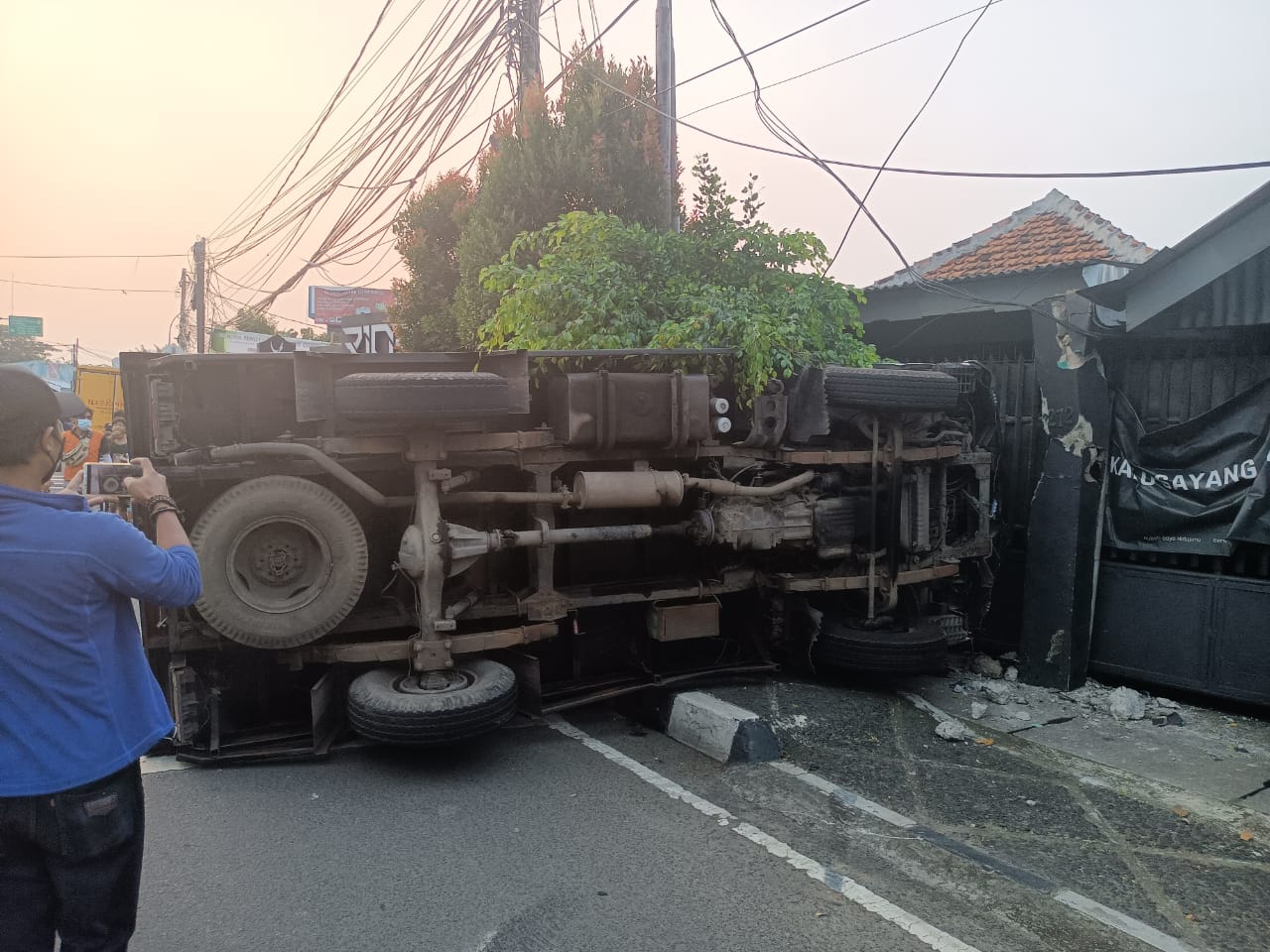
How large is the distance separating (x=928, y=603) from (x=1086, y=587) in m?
1.25

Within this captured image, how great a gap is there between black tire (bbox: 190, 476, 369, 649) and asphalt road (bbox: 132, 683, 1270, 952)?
830 millimetres

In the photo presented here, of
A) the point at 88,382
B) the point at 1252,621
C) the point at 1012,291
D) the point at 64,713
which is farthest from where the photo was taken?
the point at 88,382

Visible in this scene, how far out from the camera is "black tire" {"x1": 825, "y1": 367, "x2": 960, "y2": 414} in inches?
249

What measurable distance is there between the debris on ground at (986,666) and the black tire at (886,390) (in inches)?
94.1

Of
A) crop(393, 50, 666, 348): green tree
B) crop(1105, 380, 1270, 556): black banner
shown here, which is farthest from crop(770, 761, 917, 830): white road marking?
crop(393, 50, 666, 348): green tree

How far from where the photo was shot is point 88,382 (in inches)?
767

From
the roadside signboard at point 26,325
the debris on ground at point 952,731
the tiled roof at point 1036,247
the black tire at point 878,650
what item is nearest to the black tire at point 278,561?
the black tire at point 878,650

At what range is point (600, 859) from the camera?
→ 3969mm

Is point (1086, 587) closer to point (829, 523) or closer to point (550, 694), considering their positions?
point (829, 523)

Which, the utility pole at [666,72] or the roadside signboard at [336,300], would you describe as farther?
the roadside signboard at [336,300]

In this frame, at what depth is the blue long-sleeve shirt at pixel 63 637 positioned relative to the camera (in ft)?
7.06

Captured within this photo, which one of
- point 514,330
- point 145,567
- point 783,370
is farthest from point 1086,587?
point 145,567

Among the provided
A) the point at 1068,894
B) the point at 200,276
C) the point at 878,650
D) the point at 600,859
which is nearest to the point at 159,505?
the point at 600,859

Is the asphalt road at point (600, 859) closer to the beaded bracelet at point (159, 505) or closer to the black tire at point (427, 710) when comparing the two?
the black tire at point (427, 710)
